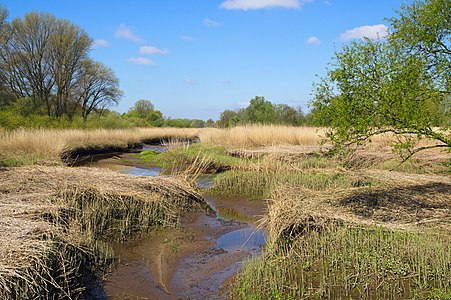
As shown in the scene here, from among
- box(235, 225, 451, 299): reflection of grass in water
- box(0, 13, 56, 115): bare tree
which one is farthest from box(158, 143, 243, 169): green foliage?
box(0, 13, 56, 115): bare tree

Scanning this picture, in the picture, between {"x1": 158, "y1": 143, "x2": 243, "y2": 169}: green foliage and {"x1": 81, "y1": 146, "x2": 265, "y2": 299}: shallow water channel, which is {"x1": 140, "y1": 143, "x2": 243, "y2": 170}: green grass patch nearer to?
{"x1": 158, "y1": 143, "x2": 243, "y2": 169}: green foliage

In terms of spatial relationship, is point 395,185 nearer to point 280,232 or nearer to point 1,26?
point 280,232

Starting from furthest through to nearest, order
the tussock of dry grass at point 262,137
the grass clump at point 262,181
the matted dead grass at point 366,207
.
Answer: the tussock of dry grass at point 262,137, the grass clump at point 262,181, the matted dead grass at point 366,207

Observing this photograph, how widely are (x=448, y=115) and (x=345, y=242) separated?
367 cm

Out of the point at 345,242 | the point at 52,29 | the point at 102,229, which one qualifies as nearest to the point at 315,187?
the point at 345,242

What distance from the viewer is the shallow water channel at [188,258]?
5.82 metres

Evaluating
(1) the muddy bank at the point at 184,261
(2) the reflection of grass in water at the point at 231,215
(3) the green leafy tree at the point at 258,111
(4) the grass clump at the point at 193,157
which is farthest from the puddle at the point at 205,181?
(3) the green leafy tree at the point at 258,111

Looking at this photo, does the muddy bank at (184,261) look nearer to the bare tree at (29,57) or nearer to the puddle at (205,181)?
the puddle at (205,181)

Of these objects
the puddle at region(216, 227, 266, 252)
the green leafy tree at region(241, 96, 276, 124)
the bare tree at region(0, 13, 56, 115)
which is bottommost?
the puddle at region(216, 227, 266, 252)

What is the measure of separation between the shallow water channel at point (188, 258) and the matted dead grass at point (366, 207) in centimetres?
90

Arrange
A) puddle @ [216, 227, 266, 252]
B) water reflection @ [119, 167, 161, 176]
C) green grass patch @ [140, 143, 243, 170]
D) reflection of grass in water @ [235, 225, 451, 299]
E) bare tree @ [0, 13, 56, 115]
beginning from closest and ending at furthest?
1. reflection of grass in water @ [235, 225, 451, 299]
2. puddle @ [216, 227, 266, 252]
3. water reflection @ [119, 167, 161, 176]
4. green grass patch @ [140, 143, 243, 170]
5. bare tree @ [0, 13, 56, 115]

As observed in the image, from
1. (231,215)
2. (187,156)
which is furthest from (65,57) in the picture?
(231,215)

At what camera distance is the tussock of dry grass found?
69.7ft

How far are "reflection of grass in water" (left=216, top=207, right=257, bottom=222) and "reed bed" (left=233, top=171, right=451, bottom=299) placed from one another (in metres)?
1.63
